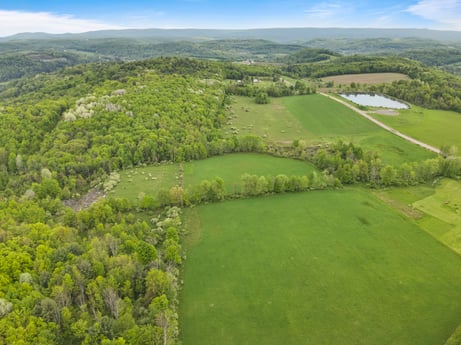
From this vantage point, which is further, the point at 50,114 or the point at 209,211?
the point at 50,114

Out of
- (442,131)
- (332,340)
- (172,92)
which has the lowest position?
(332,340)

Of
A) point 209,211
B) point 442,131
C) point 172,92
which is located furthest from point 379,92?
point 209,211

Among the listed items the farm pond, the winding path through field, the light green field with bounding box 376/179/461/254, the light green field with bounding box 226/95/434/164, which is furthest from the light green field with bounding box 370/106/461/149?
the light green field with bounding box 376/179/461/254

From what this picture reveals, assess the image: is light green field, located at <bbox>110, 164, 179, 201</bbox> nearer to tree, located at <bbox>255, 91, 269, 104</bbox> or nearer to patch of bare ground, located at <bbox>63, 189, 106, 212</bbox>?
patch of bare ground, located at <bbox>63, 189, 106, 212</bbox>

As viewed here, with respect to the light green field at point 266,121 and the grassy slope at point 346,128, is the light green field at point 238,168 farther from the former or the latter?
the grassy slope at point 346,128

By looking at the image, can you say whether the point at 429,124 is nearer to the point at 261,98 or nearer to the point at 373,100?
the point at 373,100

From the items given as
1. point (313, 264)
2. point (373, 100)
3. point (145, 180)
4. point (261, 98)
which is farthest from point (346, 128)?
point (313, 264)

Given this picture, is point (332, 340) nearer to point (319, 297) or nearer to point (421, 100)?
point (319, 297)
